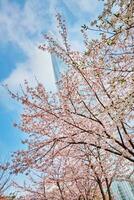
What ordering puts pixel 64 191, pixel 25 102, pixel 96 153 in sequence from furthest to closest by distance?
pixel 64 191, pixel 96 153, pixel 25 102

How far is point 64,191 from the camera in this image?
824 inches

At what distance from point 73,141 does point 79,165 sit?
6.71 metres

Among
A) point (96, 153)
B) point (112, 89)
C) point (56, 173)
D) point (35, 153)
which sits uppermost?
point (56, 173)

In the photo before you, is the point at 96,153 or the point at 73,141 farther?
the point at 96,153

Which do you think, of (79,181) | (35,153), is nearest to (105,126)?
(35,153)

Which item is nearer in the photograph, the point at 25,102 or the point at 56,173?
the point at 25,102

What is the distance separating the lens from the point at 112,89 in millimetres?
6879

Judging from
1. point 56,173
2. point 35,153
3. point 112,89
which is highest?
point 56,173

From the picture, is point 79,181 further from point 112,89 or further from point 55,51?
point 112,89

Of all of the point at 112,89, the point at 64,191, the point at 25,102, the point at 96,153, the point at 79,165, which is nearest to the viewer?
the point at 112,89

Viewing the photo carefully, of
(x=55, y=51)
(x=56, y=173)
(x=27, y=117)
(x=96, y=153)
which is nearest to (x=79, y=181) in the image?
(x=56, y=173)

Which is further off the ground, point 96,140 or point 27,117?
point 27,117

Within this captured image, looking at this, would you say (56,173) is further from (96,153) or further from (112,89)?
(112,89)

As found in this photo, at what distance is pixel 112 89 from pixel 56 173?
12826mm
